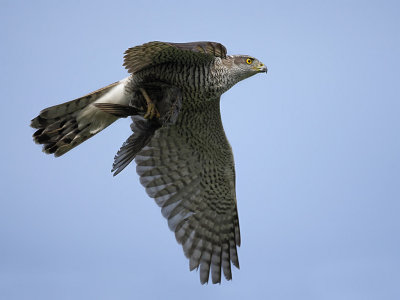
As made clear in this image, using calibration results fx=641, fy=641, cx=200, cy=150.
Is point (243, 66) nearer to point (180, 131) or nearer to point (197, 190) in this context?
point (180, 131)

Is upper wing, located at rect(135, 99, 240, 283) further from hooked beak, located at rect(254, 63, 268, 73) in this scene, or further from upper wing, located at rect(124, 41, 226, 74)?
upper wing, located at rect(124, 41, 226, 74)

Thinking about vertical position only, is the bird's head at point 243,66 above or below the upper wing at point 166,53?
above

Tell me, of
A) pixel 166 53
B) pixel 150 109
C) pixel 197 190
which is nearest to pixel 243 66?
pixel 166 53

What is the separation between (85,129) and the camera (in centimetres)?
739

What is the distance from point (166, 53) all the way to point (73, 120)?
1.41m

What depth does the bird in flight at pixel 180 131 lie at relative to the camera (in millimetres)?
6992

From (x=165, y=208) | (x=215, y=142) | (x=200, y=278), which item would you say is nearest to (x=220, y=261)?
(x=200, y=278)

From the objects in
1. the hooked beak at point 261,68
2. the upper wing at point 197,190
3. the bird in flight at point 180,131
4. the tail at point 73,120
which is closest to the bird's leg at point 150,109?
the bird in flight at point 180,131

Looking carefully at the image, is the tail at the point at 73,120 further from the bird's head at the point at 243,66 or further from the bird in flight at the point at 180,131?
the bird's head at the point at 243,66

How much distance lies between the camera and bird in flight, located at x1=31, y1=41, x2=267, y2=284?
699cm

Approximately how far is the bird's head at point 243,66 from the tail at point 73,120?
122 centimetres

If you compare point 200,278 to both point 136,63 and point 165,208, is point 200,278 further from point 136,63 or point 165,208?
point 136,63

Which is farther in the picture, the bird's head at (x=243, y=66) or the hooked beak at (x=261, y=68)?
the hooked beak at (x=261, y=68)

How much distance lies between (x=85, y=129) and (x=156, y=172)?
1418mm
